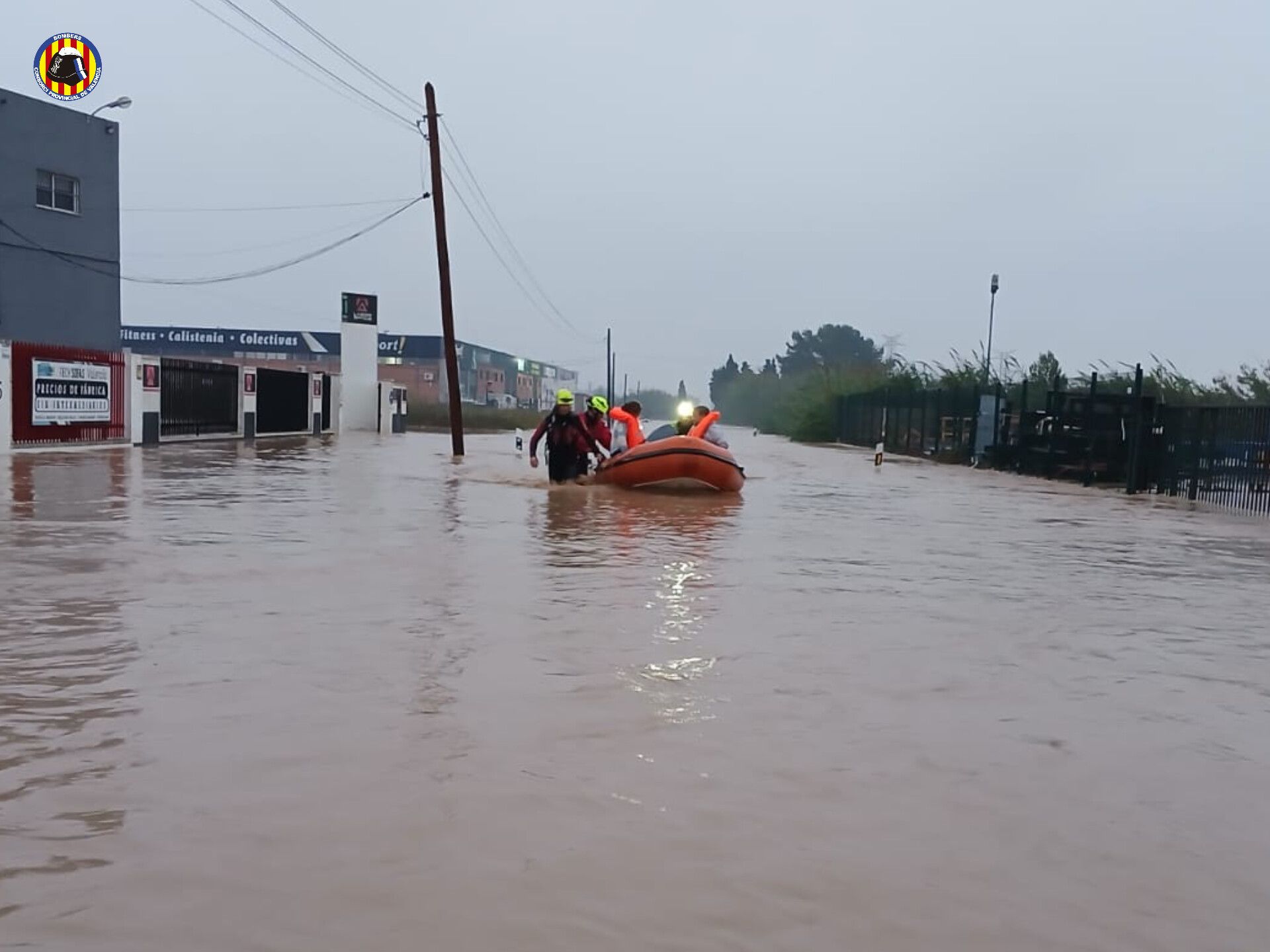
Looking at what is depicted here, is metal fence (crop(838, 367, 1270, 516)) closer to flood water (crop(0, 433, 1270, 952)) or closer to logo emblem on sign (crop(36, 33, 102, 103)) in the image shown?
flood water (crop(0, 433, 1270, 952))

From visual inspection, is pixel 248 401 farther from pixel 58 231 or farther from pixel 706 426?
pixel 706 426

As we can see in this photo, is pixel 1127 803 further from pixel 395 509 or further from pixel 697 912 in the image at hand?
pixel 395 509

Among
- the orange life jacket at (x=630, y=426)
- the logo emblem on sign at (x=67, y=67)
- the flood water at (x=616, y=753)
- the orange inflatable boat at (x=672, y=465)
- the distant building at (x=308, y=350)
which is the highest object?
the logo emblem on sign at (x=67, y=67)

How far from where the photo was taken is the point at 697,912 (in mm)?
3205

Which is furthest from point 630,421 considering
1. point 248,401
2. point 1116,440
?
point 248,401

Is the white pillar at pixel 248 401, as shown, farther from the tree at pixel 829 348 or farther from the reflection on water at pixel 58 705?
the tree at pixel 829 348

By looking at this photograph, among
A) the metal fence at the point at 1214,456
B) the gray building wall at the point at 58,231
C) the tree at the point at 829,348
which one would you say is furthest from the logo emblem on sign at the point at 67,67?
the tree at the point at 829,348

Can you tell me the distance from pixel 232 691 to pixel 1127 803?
3794mm

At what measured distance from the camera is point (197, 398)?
102 feet

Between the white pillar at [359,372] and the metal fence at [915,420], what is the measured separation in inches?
782

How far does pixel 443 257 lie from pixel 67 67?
16.0 meters

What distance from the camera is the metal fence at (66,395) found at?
22.5 metres

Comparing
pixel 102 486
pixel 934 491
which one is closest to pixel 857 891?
pixel 102 486

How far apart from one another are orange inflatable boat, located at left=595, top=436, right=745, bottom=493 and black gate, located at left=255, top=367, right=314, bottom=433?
Result: 69.8ft
